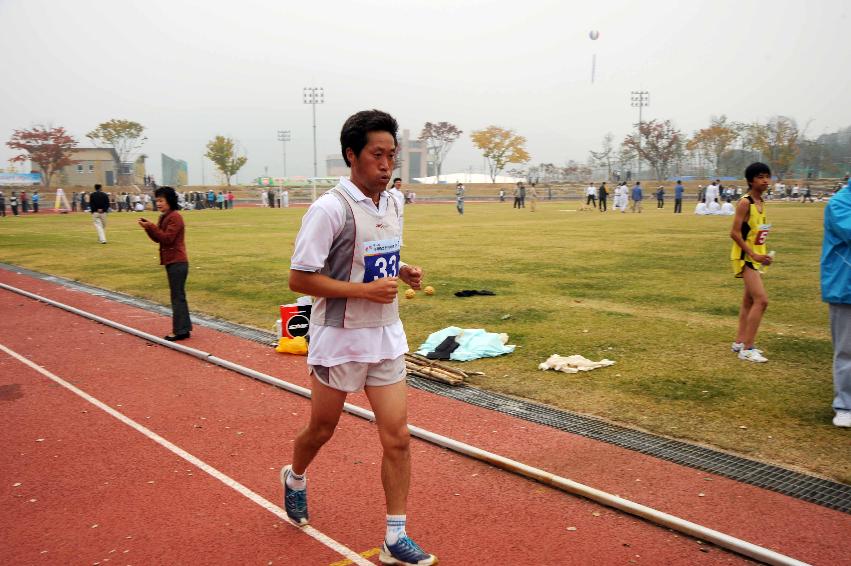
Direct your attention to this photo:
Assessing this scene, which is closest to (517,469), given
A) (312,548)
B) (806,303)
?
(312,548)

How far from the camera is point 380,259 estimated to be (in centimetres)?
352

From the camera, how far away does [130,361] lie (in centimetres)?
805

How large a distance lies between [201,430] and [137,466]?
0.77 metres

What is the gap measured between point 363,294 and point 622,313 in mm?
7685

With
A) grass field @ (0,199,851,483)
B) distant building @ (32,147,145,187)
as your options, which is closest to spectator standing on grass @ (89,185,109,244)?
grass field @ (0,199,851,483)

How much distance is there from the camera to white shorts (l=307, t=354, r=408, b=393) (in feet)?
11.4

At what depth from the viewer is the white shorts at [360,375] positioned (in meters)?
3.47

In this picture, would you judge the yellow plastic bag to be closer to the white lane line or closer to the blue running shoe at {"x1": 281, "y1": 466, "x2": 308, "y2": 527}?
the white lane line

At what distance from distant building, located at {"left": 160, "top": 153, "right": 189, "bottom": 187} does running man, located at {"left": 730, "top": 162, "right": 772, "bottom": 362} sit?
11446 centimetres

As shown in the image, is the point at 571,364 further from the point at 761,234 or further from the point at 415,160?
the point at 415,160

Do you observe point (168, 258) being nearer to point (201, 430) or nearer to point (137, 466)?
point (201, 430)

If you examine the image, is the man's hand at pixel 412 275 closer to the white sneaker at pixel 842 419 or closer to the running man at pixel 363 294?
the running man at pixel 363 294

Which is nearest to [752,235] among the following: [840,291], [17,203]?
[840,291]

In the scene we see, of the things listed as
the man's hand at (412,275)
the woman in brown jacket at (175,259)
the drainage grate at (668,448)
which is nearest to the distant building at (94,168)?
the woman in brown jacket at (175,259)
